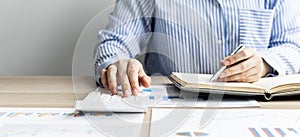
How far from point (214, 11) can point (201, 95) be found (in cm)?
53

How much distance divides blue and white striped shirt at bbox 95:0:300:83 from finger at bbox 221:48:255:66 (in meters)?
0.31

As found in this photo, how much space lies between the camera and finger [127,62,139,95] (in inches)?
38.3

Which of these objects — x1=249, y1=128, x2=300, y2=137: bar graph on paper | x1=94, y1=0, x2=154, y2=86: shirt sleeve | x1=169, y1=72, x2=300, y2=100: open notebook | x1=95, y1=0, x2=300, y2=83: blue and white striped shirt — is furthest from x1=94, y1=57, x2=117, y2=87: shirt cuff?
x1=249, y1=128, x2=300, y2=137: bar graph on paper

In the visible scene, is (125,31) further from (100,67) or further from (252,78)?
(252,78)

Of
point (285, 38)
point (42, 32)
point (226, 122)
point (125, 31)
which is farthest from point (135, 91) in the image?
point (42, 32)

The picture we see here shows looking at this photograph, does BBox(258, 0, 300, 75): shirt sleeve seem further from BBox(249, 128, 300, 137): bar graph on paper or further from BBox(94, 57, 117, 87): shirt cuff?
BBox(249, 128, 300, 137): bar graph on paper

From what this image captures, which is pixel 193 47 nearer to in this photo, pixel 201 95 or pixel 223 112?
pixel 201 95

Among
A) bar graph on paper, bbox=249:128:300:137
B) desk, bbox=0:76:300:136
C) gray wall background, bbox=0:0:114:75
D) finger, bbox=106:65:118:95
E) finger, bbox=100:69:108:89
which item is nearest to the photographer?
bar graph on paper, bbox=249:128:300:137

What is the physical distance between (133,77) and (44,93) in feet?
0.76

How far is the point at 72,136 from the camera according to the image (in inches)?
25.8

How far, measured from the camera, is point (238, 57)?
1095 millimetres

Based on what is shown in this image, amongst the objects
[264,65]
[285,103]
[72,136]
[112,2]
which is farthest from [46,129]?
[112,2]

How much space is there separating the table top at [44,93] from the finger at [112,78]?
7cm

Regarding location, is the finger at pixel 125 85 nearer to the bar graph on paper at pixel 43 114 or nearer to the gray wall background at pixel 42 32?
the bar graph on paper at pixel 43 114
